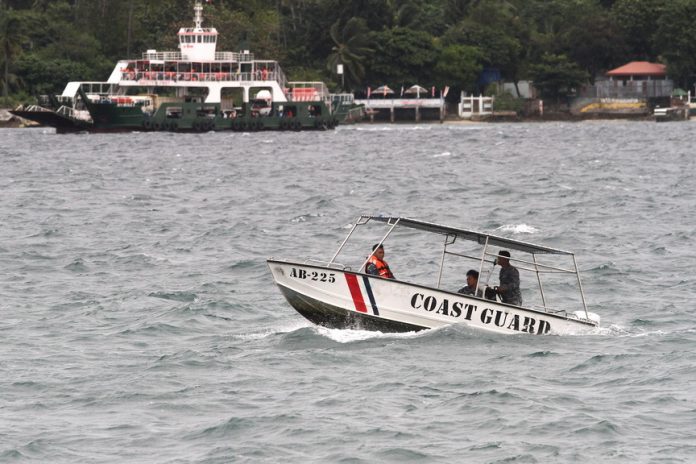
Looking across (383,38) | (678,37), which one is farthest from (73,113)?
(678,37)

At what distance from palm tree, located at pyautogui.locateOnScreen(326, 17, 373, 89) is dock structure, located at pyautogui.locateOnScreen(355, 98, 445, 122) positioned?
3.68 meters

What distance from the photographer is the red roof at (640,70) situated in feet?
517

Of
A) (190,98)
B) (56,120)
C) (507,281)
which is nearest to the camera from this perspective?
(507,281)

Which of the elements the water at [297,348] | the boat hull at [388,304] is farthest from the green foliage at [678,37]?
the boat hull at [388,304]

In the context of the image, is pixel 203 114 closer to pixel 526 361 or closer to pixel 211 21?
pixel 211 21

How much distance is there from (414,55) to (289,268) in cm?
13130

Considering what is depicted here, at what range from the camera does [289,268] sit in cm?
2630

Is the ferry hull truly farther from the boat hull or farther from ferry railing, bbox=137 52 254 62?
the boat hull

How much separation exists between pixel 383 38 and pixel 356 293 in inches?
5171

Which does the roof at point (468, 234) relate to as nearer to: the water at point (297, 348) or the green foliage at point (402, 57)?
the water at point (297, 348)

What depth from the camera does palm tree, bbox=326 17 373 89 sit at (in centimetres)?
15462

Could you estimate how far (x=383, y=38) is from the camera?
156 m

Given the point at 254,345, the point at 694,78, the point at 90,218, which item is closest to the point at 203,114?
the point at 694,78

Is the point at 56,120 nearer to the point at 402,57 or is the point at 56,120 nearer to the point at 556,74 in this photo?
the point at 402,57
